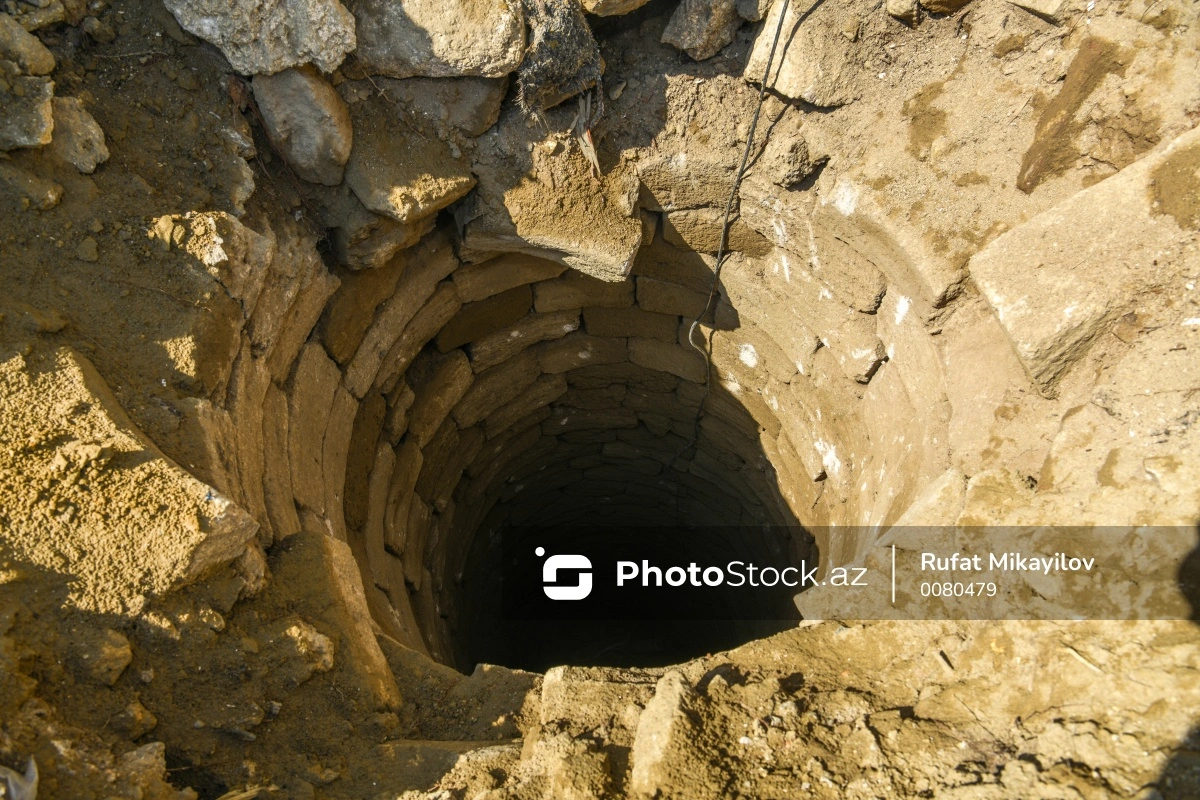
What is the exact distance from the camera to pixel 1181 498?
2.16 m

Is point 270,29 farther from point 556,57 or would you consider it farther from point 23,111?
point 556,57

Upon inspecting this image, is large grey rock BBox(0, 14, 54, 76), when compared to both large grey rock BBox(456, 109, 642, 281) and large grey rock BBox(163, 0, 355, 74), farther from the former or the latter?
large grey rock BBox(456, 109, 642, 281)

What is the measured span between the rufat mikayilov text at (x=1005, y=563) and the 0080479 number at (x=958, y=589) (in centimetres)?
5

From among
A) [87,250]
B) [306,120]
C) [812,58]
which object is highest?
[812,58]

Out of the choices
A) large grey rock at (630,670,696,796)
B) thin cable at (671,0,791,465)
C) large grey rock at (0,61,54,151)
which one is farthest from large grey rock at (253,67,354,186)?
large grey rock at (630,670,696,796)

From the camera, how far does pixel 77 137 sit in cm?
260

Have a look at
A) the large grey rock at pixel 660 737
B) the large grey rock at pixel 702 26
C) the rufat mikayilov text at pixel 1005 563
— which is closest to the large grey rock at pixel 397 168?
the large grey rock at pixel 702 26

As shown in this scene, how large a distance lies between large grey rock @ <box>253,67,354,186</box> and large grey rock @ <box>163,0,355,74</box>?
0.06 m

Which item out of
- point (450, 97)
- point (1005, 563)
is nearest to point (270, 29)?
point (450, 97)

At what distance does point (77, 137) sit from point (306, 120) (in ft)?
2.57

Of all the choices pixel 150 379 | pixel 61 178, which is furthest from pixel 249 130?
pixel 150 379

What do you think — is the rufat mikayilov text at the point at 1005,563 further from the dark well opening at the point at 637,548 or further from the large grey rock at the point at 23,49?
the large grey rock at the point at 23,49

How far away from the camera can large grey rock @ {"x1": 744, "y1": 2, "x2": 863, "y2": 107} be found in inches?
127

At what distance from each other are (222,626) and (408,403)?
2.28 metres
